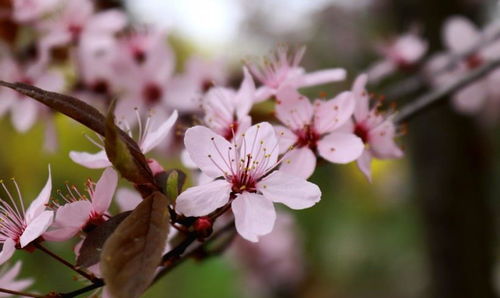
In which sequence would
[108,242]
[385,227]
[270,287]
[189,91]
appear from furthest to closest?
1. [385,227]
2. [270,287]
3. [189,91]
4. [108,242]

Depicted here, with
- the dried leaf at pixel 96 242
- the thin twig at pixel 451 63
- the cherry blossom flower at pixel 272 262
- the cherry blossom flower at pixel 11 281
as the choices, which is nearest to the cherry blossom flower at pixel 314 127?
the dried leaf at pixel 96 242

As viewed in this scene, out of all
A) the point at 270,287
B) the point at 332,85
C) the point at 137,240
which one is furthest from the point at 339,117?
the point at 332,85

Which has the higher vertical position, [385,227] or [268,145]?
[385,227]

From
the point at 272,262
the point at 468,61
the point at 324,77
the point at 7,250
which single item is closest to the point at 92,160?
the point at 7,250

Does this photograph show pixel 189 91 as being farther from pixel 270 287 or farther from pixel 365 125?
pixel 270 287

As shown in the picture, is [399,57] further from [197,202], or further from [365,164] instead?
[197,202]

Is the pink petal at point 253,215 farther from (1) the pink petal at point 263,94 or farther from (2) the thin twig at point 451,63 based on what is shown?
(2) the thin twig at point 451,63

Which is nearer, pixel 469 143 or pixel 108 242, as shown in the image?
pixel 108 242

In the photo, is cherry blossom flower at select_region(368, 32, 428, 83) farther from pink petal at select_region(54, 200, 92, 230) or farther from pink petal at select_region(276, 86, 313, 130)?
pink petal at select_region(54, 200, 92, 230)

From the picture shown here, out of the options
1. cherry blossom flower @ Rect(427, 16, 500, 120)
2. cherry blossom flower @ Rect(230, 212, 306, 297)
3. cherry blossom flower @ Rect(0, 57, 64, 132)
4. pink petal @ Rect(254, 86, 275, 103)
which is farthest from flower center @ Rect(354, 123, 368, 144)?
cherry blossom flower @ Rect(230, 212, 306, 297)
